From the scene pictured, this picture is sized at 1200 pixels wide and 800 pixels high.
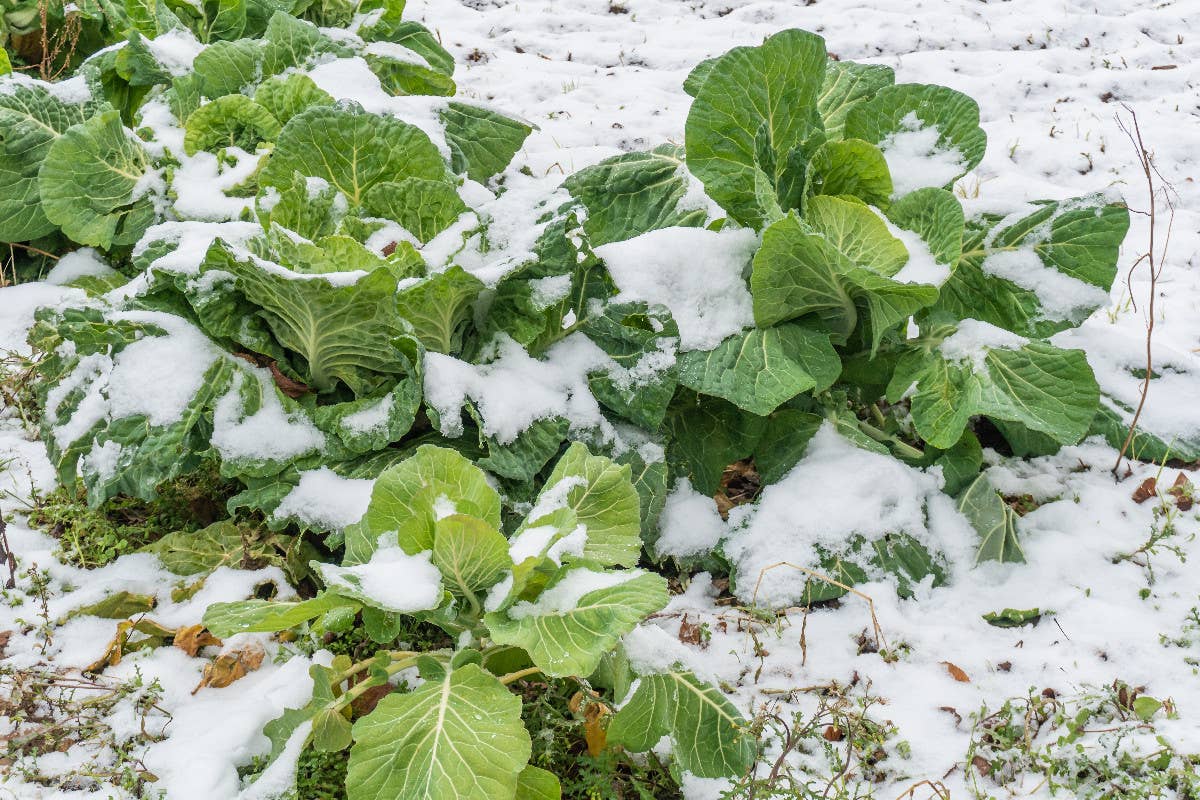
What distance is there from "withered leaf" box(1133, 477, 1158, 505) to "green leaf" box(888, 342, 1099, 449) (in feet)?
1.25

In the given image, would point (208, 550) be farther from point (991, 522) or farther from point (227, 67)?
point (991, 522)

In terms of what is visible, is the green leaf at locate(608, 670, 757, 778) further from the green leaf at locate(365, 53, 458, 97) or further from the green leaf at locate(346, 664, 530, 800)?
the green leaf at locate(365, 53, 458, 97)

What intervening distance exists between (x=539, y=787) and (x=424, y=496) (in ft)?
1.88

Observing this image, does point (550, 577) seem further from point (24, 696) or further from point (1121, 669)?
point (1121, 669)

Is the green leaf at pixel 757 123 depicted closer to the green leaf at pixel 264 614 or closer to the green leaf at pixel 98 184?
the green leaf at pixel 264 614

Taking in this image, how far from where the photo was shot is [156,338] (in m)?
2.52

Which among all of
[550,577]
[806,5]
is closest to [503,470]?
[550,577]

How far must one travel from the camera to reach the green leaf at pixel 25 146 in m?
3.35

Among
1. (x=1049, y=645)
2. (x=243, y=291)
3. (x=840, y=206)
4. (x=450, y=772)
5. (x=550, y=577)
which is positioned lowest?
(x=1049, y=645)

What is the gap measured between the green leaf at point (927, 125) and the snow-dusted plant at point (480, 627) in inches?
54.1

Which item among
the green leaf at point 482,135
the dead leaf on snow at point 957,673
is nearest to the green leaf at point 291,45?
the green leaf at point 482,135

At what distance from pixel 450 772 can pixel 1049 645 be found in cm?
148

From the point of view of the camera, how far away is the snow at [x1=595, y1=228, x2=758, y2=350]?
2.69 metres

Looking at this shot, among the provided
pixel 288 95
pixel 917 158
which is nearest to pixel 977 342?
pixel 917 158
